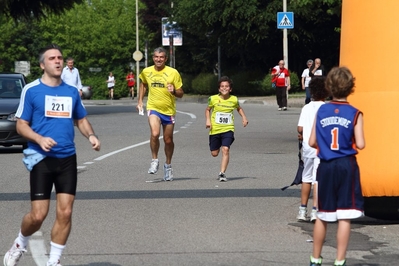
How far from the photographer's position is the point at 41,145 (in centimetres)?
772

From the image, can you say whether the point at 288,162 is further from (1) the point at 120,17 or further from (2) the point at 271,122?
(1) the point at 120,17

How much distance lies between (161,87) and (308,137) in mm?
5143

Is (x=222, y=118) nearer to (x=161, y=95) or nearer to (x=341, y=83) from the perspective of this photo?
(x=161, y=95)

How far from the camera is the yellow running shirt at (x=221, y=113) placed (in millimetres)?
15422

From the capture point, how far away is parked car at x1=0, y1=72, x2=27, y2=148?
20.5 meters

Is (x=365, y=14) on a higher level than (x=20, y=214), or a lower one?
higher

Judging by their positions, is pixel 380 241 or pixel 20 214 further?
pixel 20 214

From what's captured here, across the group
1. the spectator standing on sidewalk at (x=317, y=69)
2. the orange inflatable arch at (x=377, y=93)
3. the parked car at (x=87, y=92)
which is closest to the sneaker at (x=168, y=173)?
the orange inflatable arch at (x=377, y=93)

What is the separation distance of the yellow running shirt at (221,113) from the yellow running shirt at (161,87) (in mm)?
545

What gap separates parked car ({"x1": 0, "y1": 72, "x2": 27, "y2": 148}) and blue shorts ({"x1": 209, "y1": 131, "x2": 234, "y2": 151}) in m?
5.76

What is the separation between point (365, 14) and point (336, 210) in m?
3.38

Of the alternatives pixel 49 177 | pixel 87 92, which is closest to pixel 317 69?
pixel 49 177

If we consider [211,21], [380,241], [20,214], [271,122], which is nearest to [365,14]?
[380,241]

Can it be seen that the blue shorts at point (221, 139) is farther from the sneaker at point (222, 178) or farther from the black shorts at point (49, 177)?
the black shorts at point (49, 177)
